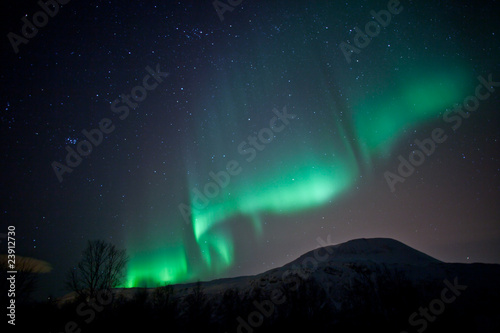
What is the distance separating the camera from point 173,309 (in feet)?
93.7

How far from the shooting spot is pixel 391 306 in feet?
124

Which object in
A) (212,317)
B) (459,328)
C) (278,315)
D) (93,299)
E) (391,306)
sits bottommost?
(459,328)

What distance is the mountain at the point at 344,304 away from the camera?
3002cm

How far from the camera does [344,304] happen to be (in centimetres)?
4278

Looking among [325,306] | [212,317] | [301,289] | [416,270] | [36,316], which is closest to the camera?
[36,316]

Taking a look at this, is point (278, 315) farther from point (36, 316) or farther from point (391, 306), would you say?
point (36, 316)

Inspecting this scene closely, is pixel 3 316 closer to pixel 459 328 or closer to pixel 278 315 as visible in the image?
pixel 278 315

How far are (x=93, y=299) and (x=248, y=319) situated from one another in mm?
23503

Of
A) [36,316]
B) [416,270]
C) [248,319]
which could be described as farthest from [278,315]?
[416,270]

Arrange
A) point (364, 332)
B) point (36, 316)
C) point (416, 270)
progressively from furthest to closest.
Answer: point (416, 270) < point (364, 332) < point (36, 316)

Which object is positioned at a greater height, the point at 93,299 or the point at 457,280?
the point at 93,299

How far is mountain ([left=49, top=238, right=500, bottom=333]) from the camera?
1182 inches

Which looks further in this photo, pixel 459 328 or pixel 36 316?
pixel 459 328

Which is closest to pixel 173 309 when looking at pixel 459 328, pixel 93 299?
pixel 93 299
